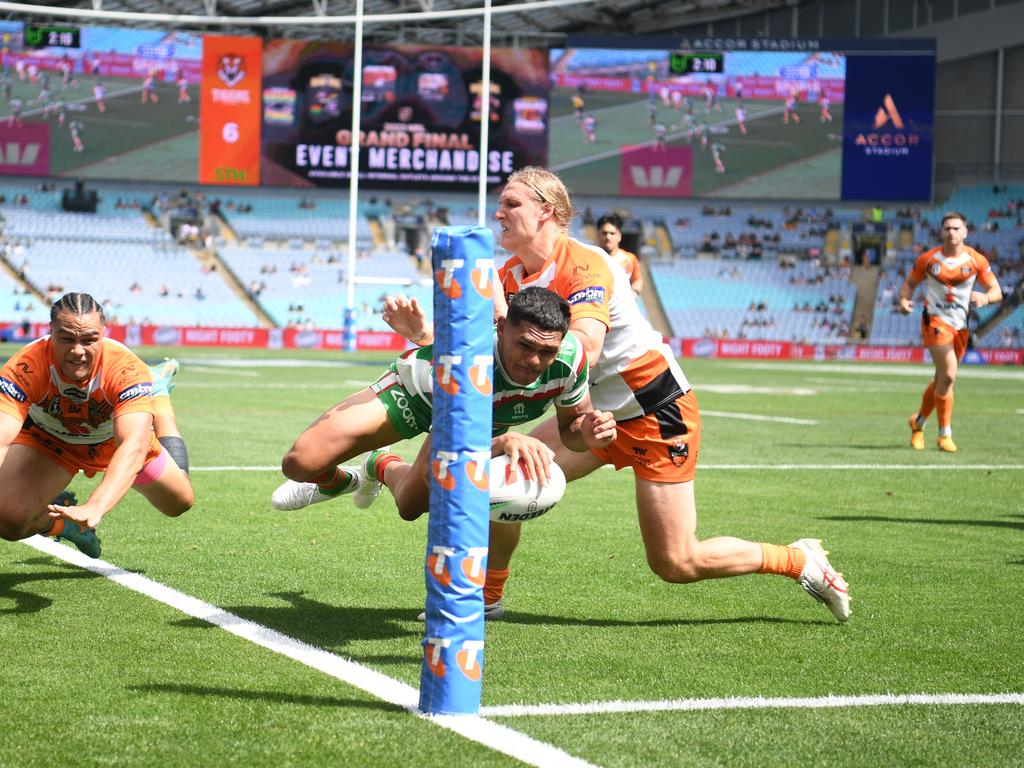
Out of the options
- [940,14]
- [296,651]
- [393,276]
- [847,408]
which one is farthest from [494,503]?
[940,14]

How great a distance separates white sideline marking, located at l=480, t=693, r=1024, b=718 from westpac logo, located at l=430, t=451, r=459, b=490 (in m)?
0.76

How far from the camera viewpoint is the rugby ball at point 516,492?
5.00 m

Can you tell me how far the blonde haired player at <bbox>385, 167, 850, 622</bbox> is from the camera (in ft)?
18.6

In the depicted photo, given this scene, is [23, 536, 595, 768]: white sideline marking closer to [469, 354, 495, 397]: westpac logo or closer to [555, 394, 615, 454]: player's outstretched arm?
[469, 354, 495, 397]: westpac logo

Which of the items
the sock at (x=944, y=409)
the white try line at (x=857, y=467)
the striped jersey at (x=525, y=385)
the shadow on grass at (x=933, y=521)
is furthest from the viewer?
the sock at (x=944, y=409)

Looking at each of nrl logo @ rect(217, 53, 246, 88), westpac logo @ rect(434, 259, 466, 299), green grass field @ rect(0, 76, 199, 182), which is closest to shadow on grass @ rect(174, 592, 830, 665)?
westpac logo @ rect(434, 259, 466, 299)

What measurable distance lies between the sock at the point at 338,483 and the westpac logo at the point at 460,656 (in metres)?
2.37

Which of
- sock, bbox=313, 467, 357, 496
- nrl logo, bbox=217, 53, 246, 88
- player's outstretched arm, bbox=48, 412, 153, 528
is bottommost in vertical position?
sock, bbox=313, 467, 357, 496

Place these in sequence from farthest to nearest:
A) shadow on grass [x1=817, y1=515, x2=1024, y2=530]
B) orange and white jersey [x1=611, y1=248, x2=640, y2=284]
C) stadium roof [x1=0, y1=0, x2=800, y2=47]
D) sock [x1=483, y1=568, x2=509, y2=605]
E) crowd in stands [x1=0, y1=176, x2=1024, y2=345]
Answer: stadium roof [x1=0, y1=0, x2=800, y2=47] → crowd in stands [x1=0, y1=176, x2=1024, y2=345] → orange and white jersey [x1=611, y1=248, x2=640, y2=284] → shadow on grass [x1=817, y1=515, x2=1024, y2=530] → sock [x1=483, y1=568, x2=509, y2=605]

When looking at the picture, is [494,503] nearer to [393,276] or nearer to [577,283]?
[577,283]

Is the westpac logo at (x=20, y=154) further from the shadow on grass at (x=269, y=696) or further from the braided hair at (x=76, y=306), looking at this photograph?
the shadow on grass at (x=269, y=696)

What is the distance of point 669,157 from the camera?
5291cm

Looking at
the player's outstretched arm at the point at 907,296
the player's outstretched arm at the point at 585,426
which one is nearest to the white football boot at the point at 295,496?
the player's outstretched arm at the point at 585,426

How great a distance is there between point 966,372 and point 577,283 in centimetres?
3188
